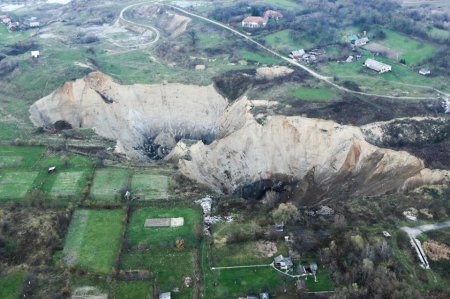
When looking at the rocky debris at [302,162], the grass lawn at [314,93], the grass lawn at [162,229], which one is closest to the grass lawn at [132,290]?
the grass lawn at [162,229]

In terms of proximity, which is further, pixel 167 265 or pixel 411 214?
pixel 411 214

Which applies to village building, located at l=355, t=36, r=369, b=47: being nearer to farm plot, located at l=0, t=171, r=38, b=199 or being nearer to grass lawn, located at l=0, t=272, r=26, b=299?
farm plot, located at l=0, t=171, r=38, b=199

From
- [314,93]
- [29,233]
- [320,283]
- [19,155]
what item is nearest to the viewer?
[320,283]

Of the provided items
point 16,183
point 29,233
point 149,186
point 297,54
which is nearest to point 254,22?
point 297,54

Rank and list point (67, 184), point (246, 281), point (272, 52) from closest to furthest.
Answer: point (246, 281), point (67, 184), point (272, 52)

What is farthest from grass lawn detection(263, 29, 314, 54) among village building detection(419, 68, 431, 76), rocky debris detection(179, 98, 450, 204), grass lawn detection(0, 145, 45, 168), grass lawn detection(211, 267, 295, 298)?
grass lawn detection(211, 267, 295, 298)

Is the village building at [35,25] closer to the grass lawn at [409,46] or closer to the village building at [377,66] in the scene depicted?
the village building at [377,66]

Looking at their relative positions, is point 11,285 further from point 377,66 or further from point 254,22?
point 254,22
